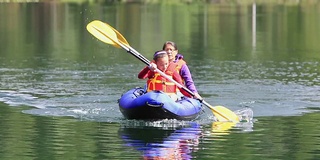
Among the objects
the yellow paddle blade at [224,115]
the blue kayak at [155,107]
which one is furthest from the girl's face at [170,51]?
the yellow paddle blade at [224,115]

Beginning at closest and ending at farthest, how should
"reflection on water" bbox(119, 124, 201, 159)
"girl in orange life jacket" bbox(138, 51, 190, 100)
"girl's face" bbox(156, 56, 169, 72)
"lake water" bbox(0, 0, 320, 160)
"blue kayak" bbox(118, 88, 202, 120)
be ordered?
"reflection on water" bbox(119, 124, 201, 159) < "lake water" bbox(0, 0, 320, 160) < "blue kayak" bbox(118, 88, 202, 120) < "girl's face" bbox(156, 56, 169, 72) < "girl in orange life jacket" bbox(138, 51, 190, 100)

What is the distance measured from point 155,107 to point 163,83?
0.83 metres

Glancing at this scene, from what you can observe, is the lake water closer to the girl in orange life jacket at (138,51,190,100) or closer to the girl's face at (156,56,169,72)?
the girl in orange life jacket at (138,51,190,100)

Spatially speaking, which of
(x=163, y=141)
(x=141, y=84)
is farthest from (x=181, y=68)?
(x=141, y=84)

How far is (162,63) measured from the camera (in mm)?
15859

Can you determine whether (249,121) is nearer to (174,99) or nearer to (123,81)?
(174,99)

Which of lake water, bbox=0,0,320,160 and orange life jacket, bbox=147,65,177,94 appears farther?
orange life jacket, bbox=147,65,177,94

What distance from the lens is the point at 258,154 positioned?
42.6 ft

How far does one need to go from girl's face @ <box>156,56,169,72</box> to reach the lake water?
3.09 ft

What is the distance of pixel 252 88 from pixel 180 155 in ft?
28.2

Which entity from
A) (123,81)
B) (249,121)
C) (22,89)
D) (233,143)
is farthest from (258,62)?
(233,143)

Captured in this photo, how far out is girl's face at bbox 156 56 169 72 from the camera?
15758mm

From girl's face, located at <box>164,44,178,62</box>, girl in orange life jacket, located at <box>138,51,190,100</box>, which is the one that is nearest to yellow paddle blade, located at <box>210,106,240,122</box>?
girl in orange life jacket, located at <box>138,51,190,100</box>

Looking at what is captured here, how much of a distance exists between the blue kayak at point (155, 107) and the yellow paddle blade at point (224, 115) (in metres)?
0.43
